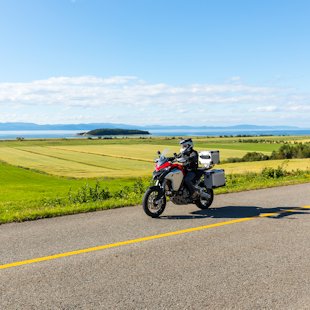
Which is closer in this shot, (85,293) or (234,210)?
(85,293)

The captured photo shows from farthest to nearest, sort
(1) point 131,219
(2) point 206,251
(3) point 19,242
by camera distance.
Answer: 1. (1) point 131,219
2. (3) point 19,242
3. (2) point 206,251

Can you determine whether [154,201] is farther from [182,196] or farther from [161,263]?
[161,263]

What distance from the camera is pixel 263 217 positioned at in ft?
29.9

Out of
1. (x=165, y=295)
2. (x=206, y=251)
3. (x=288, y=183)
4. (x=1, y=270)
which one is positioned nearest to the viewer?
(x=165, y=295)

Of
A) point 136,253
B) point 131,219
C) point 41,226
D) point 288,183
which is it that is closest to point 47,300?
point 136,253

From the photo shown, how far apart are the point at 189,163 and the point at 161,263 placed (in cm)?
424

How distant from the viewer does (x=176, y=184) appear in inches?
372

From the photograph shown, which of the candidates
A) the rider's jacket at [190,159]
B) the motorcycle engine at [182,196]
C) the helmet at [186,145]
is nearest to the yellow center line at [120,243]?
the motorcycle engine at [182,196]

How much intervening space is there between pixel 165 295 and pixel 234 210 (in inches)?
227

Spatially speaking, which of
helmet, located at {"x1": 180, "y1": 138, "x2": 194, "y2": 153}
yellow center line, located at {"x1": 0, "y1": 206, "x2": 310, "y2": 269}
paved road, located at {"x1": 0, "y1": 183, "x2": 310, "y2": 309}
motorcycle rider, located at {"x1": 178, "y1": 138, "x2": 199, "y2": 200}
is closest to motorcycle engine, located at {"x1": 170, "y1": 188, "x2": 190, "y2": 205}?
motorcycle rider, located at {"x1": 178, "y1": 138, "x2": 199, "y2": 200}

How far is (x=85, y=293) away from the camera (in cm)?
468

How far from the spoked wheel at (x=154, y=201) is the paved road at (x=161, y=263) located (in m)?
0.21

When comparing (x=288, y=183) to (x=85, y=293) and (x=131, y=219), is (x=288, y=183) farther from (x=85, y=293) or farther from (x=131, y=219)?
(x=85, y=293)

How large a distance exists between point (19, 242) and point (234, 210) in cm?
558
